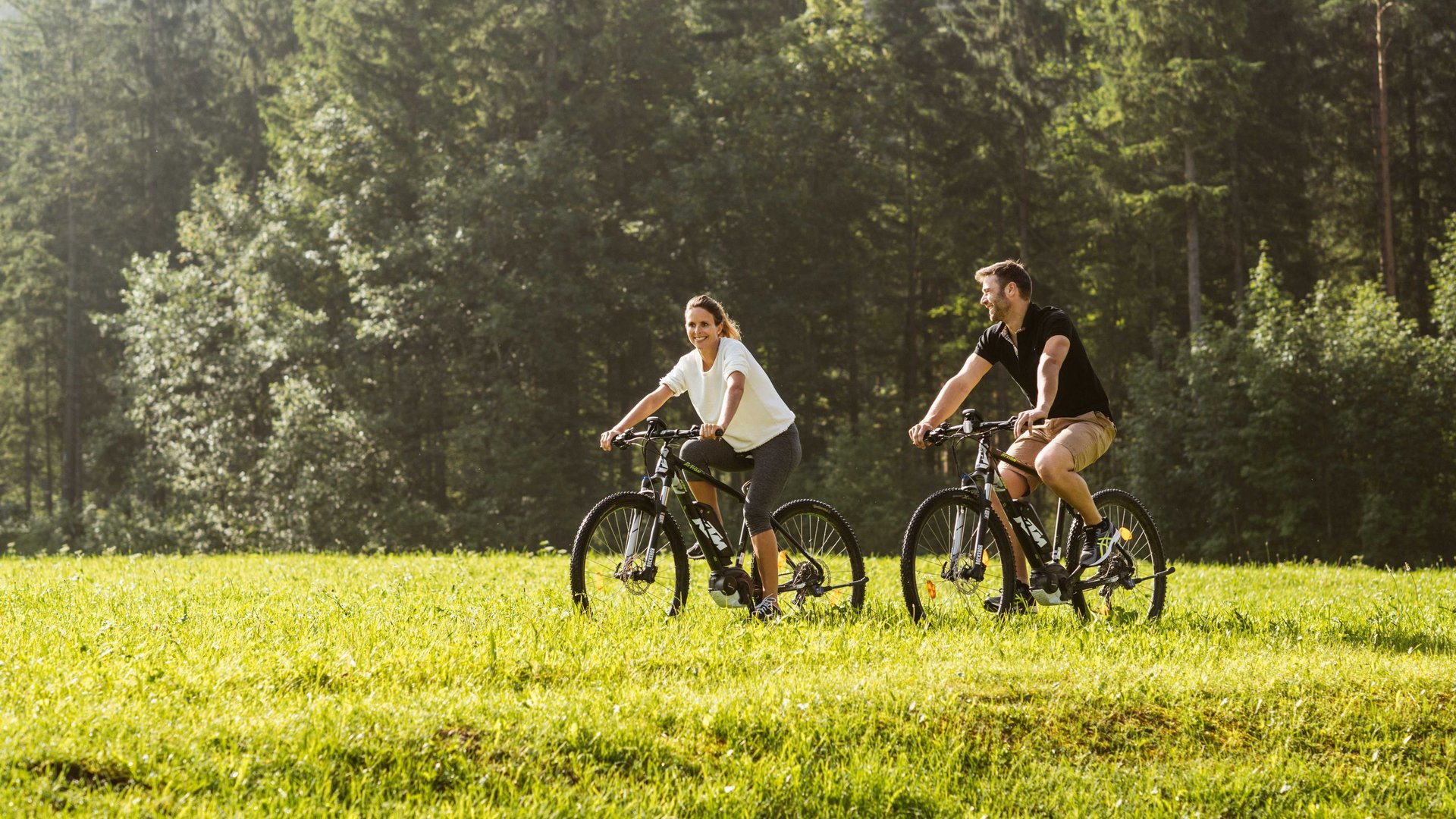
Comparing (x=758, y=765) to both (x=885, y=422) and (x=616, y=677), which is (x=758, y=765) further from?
(x=885, y=422)

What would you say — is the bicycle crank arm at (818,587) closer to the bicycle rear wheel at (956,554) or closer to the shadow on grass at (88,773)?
the bicycle rear wheel at (956,554)

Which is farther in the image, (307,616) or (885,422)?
(885,422)

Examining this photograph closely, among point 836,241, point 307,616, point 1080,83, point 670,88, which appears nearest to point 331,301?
point 670,88

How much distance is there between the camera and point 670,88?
3609 cm

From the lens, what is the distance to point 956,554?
813 cm

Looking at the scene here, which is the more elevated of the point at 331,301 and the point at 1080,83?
the point at 1080,83

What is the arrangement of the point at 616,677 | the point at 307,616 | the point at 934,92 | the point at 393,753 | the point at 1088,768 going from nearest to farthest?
the point at 393,753 < the point at 1088,768 < the point at 616,677 < the point at 307,616 < the point at 934,92

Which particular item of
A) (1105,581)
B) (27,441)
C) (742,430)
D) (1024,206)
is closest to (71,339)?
(27,441)

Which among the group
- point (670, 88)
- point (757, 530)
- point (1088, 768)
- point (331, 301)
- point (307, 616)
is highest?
point (670, 88)

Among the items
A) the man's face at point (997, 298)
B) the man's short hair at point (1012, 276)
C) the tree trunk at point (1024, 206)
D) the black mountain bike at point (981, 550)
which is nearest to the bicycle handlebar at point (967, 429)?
the black mountain bike at point (981, 550)

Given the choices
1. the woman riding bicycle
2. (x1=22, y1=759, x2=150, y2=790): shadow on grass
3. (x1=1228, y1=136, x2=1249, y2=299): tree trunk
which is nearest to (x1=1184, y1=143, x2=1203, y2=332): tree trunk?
(x1=1228, y1=136, x2=1249, y2=299): tree trunk

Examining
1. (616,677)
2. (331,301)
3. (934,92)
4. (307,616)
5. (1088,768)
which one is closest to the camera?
(1088,768)

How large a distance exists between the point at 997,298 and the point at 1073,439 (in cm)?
99

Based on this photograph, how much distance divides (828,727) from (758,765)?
1.74ft
